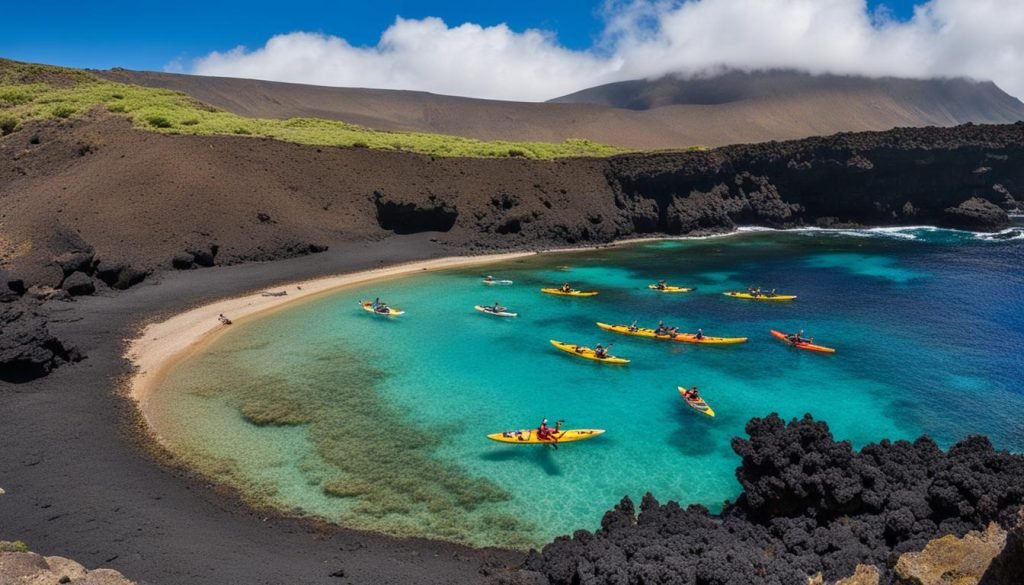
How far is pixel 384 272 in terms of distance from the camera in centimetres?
5191

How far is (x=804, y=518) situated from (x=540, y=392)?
14.1 metres

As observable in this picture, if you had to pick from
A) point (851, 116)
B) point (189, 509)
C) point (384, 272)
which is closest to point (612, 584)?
point (189, 509)

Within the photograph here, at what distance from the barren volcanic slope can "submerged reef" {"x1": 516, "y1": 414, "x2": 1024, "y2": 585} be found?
380 feet

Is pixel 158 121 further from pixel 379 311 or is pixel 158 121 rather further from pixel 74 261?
pixel 379 311

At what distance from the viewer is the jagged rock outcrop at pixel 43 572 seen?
12.2m

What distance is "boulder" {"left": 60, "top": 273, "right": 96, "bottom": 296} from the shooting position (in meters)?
37.6

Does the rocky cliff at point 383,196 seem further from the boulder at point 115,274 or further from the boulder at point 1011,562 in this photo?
the boulder at point 1011,562

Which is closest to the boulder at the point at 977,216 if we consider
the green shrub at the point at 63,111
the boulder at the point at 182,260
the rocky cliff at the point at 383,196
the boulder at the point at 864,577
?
the rocky cliff at the point at 383,196

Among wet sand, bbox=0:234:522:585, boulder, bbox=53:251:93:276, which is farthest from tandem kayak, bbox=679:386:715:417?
boulder, bbox=53:251:93:276

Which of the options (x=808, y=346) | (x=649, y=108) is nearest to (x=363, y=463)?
(x=808, y=346)

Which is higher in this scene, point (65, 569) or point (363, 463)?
point (65, 569)

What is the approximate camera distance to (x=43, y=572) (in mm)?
12617

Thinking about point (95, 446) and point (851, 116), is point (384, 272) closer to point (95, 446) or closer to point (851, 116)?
point (95, 446)

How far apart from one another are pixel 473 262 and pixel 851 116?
13376 centimetres
